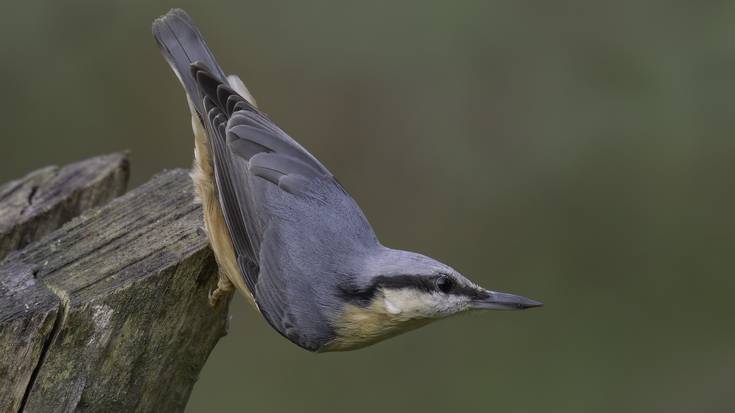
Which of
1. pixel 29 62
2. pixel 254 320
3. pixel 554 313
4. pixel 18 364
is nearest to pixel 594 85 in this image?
pixel 554 313

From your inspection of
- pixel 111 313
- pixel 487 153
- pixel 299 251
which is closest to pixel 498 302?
pixel 299 251

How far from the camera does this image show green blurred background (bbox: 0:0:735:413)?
4949 mm

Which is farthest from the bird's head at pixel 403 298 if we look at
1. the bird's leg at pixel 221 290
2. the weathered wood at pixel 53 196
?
the weathered wood at pixel 53 196

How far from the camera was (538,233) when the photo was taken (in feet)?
17.3

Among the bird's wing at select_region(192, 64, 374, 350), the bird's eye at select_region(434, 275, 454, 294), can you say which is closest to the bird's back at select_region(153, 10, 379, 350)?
the bird's wing at select_region(192, 64, 374, 350)

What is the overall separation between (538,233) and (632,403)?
1009 mm

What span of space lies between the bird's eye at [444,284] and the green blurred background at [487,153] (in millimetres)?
2298

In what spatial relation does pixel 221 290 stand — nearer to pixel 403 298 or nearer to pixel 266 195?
pixel 266 195

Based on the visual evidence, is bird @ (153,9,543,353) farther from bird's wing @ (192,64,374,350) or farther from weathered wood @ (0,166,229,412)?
weathered wood @ (0,166,229,412)

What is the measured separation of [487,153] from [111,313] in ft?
10.3

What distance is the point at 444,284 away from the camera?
9.00ft

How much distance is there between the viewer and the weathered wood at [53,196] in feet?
10.6

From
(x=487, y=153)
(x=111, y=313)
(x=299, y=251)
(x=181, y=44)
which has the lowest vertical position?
(x=111, y=313)

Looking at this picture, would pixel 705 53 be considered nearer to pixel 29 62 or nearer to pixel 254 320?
pixel 254 320
